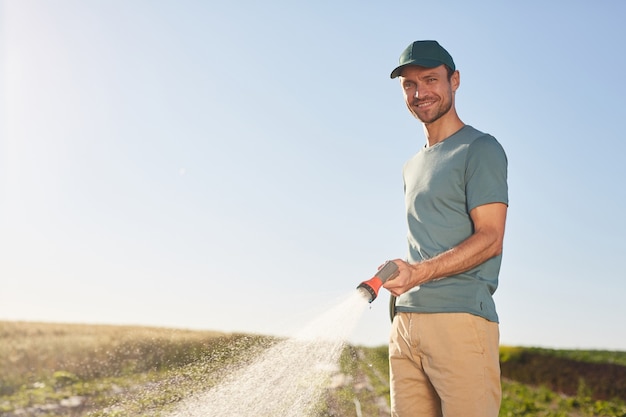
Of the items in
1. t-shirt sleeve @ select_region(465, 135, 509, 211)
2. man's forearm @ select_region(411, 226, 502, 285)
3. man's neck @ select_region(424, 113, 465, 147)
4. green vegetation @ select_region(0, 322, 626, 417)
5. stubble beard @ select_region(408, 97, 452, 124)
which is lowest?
green vegetation @ select_region(0, 322, 626, 417)

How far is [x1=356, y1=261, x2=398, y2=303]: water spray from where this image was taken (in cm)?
235

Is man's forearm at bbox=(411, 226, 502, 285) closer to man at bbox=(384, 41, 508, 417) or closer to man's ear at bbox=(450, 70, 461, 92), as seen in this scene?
man at bbox=(384, 41, 508, 417)

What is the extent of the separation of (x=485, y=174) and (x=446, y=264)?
1.20 feet

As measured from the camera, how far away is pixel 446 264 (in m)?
2.42

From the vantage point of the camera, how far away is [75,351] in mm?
10180

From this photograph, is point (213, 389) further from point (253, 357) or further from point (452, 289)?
point (452, 289)

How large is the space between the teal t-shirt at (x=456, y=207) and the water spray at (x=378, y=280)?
26 cm

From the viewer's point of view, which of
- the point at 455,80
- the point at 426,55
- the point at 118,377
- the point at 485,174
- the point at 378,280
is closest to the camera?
the point at 378,280

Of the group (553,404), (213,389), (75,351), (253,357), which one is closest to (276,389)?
(253,357)

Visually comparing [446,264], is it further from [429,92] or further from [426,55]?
[426,55]

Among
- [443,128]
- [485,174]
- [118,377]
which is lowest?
[118,377]

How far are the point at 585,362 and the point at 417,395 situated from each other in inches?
566

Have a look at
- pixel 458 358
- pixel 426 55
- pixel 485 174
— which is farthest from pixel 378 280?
pixel 426 55

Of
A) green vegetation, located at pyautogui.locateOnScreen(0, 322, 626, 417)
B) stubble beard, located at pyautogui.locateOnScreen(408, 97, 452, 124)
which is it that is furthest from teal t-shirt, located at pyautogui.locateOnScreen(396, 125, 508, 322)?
green vegetation, located at pyautogui.locateOnScreen(0, 322, 626, 417)
